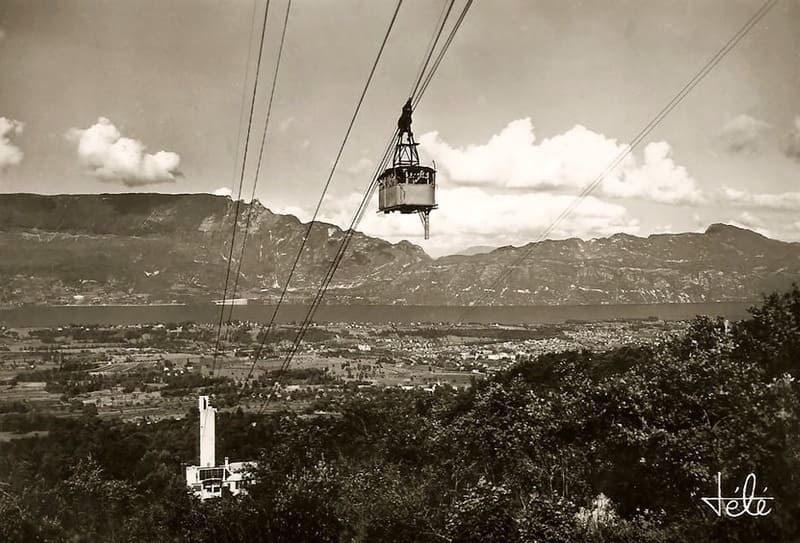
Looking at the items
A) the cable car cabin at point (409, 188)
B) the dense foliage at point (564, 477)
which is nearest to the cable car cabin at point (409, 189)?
the cable car cabin at point (409, 188)

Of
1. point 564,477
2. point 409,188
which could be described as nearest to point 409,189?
point 409,188

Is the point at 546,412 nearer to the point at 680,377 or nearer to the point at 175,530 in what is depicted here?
the point at 680,377

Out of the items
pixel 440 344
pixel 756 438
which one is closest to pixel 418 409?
pixel 756 438

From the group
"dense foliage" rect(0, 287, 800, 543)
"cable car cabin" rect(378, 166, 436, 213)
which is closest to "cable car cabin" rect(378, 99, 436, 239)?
"cable car cabin" rect(378, 166, 436, 213)
